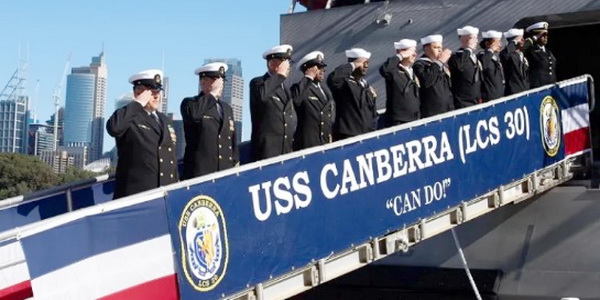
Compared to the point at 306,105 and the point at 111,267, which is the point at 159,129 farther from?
the point at 306,105

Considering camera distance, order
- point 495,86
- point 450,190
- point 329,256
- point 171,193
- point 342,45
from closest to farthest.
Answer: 1. point 171,193
2. point 329,256
3. point 450,190
4. point 495,86
5. point 342,45

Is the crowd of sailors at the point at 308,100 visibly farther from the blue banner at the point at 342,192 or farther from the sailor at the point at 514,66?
the blue banner at the point at 342,192

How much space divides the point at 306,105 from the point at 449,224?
5.35ft

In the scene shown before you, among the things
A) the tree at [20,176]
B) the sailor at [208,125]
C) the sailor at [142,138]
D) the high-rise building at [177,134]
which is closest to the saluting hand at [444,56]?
the high-rise building at [177,134]

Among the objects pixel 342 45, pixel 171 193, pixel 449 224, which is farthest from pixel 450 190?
pixel 342 45

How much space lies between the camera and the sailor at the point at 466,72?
9938 millimetres

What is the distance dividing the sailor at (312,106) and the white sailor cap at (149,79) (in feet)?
7.12

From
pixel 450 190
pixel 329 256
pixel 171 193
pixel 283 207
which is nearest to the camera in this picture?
pixel 171 193

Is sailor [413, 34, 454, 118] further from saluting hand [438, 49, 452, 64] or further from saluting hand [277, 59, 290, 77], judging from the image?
saluting hand [277, 59, 290, 77]

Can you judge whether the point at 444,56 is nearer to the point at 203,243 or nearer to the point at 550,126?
the point at 550,126

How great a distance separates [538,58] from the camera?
36.4 feet

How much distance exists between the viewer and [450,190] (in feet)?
27.0

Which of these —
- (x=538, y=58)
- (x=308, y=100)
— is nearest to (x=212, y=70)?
(x=308, y=100)

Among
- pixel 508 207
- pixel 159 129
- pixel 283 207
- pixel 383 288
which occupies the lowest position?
pixel 383 288
